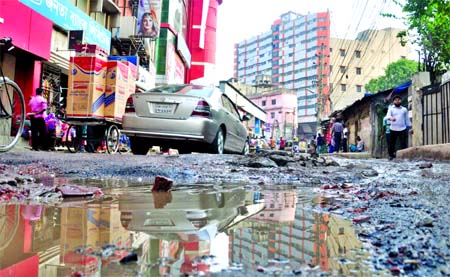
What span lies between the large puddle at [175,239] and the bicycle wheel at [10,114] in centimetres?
393

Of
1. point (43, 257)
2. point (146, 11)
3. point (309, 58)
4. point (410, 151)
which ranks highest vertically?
point (309, 58)

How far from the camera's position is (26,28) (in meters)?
10.9

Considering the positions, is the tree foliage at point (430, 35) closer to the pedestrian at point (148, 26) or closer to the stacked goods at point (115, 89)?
the stacked goods at point (115, 89)

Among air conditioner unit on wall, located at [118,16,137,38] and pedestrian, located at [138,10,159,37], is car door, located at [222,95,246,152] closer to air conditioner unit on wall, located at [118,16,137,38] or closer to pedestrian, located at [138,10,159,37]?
pedestrian, located at [138,10,159,37]

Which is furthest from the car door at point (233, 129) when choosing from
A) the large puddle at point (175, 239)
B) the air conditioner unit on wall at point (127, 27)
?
the air conditioner unit on wall at point (127, 27)

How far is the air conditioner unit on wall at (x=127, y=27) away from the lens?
20.6m

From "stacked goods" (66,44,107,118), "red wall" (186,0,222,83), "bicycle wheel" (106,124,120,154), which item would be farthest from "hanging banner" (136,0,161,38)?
"red wall" (186,0,222,83)

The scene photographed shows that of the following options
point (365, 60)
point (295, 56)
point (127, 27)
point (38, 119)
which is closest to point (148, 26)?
point (127, 27)

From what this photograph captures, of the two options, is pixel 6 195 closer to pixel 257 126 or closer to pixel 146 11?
pixel 146 11

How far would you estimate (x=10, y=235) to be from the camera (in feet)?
5.23

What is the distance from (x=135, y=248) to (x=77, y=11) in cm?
1514

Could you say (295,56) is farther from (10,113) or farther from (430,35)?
(10,113)

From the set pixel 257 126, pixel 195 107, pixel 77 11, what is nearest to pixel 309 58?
pixel 257 126

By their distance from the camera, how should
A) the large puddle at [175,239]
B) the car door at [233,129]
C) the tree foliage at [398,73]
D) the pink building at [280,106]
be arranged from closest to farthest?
the large puddle at [175,239] → the car door at [233,129] → the tree foliage at [398,73] → the pink building at [280,106]
